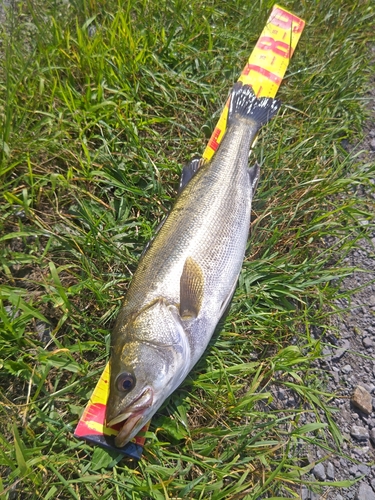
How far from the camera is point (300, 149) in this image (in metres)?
3.43

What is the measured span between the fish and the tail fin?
0.33 m

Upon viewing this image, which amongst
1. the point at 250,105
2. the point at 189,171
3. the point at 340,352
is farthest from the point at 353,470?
the point at 250,105

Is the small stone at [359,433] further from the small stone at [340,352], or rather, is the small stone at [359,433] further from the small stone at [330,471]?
the small stone at [340,352]

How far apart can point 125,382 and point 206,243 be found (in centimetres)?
105

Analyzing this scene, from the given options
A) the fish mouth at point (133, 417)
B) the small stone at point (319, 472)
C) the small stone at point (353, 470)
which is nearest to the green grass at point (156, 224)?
the small stone at point (319, 472)

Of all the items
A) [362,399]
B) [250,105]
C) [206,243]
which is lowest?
[362,399]

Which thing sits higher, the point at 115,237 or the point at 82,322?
the point at 115,237

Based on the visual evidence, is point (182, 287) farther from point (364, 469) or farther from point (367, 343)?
point (364, 469)

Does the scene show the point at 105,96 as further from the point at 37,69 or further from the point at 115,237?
the point at 115,237

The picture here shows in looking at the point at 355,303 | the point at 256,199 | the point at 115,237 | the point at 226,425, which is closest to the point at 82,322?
the point at 115,237

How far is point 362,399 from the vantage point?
2824 mm

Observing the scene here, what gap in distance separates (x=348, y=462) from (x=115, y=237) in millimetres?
2367

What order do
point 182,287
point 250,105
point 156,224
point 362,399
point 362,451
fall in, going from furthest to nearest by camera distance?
point 250,105 < point 156,224 < point 362,399 < point 362,451 < point 182,287

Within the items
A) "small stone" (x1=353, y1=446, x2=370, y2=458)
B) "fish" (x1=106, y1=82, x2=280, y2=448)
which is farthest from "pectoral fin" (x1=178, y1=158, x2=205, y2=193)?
"small stone" (x1=353, y1=446, x2=370, y2=458)
